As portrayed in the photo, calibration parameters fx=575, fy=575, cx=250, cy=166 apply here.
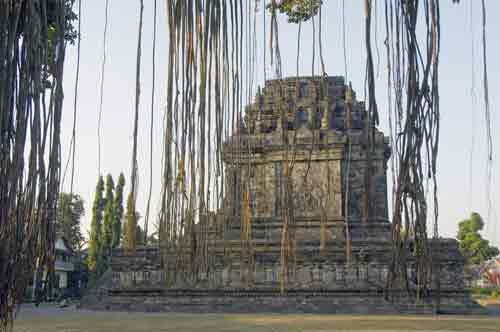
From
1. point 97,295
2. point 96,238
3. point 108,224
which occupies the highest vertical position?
point 108,224

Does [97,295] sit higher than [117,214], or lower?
lower

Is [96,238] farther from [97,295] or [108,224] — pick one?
[97,295]

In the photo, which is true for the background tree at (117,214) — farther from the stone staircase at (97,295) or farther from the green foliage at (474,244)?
the green foliage at (474,244)

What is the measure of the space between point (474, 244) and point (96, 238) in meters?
27.5

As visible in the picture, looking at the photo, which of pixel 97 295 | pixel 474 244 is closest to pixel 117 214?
pixel 97 295

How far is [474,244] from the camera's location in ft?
141

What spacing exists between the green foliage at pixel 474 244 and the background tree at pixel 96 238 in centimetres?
2607

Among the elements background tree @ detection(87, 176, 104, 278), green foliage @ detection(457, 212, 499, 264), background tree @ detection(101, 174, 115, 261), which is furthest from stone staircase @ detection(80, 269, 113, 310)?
green foliage @ detection(457, 212, 499, 264)

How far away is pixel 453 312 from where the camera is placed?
45.5ft

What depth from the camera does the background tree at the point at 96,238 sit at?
103 feet

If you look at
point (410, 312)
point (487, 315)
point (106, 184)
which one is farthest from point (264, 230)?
point (106, 184)

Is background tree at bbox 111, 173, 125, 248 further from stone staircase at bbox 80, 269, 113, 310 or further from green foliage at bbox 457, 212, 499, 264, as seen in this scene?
green foliage at bbox 457, 212, 499, 264

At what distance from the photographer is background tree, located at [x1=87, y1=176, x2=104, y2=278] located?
3138 cm

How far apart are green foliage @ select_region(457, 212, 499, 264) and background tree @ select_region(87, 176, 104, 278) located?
85.5 ft
